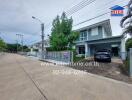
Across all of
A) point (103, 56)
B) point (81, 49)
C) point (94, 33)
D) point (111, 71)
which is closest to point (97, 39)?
point (94, 33)

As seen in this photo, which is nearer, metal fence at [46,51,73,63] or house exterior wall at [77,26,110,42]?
metal fence at [46,51,73,63]

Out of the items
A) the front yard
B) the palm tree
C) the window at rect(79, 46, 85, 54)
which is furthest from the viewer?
the window at rect(79, 46, 85, 54)

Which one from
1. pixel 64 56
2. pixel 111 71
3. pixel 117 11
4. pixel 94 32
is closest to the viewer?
pixel 111 71

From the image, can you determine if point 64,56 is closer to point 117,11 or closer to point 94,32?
point 117,11

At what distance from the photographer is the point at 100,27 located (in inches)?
1150

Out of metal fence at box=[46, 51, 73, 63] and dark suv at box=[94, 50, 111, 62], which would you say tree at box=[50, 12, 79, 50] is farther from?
dark suv at box=[94, 50, 111, 62]

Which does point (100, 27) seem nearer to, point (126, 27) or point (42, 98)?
point (126, 27)

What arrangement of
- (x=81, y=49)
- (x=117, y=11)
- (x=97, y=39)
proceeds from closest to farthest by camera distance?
(x=117, y=11) < (x=97, y=39) < (x=81, y=49)

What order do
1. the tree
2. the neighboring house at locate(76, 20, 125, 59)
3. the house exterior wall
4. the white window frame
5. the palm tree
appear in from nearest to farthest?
the palm tree, the tree, the neighboring house at locate(76, 20, 125, 59), the house exterior wall, the white window frame

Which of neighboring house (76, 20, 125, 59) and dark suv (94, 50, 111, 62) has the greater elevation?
neighboring house (76, 20, 125, 59)

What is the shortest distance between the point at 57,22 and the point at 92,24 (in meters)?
7.06

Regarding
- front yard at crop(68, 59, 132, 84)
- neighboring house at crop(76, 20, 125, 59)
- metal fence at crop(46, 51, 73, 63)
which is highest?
neighboring house at crop(76, 20, 125, 59)

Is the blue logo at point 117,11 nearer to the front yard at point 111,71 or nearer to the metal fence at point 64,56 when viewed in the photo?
the front yard at point 111,71

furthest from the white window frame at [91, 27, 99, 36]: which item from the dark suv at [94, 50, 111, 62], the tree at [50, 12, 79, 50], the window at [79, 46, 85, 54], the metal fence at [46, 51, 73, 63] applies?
the dark suv at [94, 50, 111, 62]
